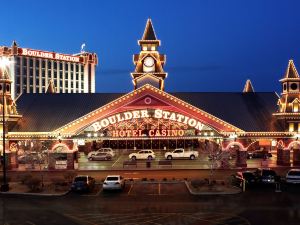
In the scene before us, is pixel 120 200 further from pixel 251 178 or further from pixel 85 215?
pixel 251 178

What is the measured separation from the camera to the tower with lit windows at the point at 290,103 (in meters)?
55.1

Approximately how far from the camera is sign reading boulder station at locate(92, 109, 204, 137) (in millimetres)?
54938

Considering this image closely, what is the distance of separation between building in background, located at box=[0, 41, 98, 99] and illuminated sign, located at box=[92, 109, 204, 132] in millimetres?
91979

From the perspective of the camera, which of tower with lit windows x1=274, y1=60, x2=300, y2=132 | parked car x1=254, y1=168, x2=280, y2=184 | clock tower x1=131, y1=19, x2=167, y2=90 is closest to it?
parked car x1=254, y1=168, x2=280, y2=184

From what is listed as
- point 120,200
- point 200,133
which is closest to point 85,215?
point 120,200

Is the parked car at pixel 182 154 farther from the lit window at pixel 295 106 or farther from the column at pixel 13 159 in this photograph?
the column at pixel 13 159

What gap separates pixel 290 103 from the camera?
2183 inches

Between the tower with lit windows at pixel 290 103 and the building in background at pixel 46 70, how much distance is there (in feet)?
324

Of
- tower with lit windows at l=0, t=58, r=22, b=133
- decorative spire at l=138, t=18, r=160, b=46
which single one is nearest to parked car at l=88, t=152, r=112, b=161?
tower with lit windows at l=0, t=58, r=22, b=133

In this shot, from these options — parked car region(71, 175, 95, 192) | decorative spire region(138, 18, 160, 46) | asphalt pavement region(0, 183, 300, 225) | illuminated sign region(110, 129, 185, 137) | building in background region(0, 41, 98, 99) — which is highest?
building in background region(0, 41, 98, 99)

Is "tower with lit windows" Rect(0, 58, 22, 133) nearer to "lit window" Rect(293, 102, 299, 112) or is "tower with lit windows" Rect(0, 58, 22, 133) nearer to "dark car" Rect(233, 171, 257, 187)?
"dark car" Rect(233, 171, 257, 187)

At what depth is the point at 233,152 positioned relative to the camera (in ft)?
184

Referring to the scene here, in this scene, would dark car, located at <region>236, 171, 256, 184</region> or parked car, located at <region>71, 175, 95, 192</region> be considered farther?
dark car, located at <region>236, 171, 256, 184</region>

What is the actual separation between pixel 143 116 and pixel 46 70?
10413 centimetres
